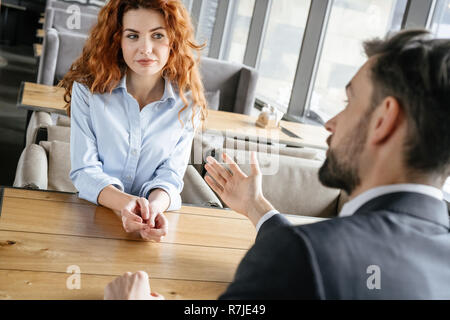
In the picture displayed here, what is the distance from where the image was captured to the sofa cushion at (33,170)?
1918 millimetres

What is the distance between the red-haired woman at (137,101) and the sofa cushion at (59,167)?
0.60 m

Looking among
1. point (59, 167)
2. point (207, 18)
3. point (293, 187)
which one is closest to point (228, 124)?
point (293, 187)

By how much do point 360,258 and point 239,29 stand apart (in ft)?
24.8

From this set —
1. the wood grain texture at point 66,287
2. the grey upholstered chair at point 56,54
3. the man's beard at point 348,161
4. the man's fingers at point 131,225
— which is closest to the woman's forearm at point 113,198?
the man's fingers at point 131,225

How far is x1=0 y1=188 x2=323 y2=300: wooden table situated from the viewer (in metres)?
1.06

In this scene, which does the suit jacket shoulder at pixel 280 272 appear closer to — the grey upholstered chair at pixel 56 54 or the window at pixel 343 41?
the window at pixel 343 41

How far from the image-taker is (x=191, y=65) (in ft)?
6.05

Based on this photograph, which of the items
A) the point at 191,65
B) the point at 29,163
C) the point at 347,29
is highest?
the point at 347,29

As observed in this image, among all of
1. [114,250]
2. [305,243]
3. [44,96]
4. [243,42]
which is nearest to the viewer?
[305,243]

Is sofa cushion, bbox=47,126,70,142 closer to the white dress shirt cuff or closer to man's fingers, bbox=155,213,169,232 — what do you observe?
man's fingers, bbox=155,213,169,232

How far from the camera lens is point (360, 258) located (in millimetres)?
710

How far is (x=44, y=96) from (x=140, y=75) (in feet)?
6.47

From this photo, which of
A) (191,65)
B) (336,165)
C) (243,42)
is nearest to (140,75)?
(191,65)
